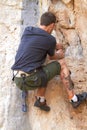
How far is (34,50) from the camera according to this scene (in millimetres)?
3910

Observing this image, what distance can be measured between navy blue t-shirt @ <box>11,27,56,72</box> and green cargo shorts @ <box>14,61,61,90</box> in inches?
4.0

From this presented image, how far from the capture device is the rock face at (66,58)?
13.7 ft

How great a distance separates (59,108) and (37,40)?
3.30ft

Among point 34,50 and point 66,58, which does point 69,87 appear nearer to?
point 66,58

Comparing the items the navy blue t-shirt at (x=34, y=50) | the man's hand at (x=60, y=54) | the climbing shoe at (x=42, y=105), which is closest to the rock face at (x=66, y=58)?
the climbing shoe at (x=42, y=105)

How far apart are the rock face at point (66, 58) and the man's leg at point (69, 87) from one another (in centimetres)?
16

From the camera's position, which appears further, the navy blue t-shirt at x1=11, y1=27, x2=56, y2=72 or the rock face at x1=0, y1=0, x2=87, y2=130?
the rock face at x1=0, y1=0, x2=87, y2=130

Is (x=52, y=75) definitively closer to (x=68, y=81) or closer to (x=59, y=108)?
(x=68, y=81)

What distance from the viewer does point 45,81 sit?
4.02 metres

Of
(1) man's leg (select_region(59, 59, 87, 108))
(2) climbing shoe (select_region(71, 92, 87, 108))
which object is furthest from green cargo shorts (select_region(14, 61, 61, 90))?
(2) climbing shoe (select_region(71, 92, 87, 108))

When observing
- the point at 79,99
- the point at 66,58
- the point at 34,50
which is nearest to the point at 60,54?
the point at 66,58

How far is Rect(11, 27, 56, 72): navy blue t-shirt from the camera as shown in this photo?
12.8 ft

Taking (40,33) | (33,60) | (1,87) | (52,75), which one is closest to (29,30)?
(40,33)

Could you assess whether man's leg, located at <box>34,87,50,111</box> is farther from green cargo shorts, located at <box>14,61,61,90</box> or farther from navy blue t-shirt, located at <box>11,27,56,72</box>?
navy blue t-shirt, located at <box>11,27,56,72</box>
